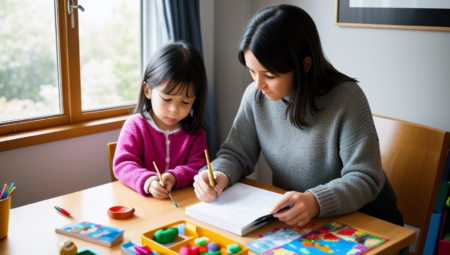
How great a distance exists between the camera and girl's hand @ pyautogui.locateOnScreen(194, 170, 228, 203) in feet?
3.93

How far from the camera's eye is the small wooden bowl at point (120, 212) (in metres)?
1.10

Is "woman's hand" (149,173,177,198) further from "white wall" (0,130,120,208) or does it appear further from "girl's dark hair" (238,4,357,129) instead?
"white wall" (0,130,120,208)

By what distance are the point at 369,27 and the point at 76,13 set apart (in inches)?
58.3

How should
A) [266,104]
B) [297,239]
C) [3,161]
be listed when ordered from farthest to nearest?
[3,161] < [266,104] < [297,239]

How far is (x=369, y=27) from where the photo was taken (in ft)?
6.79

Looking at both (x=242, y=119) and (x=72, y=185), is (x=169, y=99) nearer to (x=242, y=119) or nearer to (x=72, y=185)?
(x=242, y=119)

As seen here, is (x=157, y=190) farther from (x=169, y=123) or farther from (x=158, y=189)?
(x=169, y=123)

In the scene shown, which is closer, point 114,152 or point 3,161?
point 114,152

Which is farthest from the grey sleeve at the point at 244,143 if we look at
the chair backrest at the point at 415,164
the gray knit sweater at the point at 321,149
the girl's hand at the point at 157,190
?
the chair backrest at the point at 415,164

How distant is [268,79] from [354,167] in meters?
0.37

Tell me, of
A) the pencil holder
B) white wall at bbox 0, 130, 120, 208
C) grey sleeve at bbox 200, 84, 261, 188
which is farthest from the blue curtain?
the pencil holder

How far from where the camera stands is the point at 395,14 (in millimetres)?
1945

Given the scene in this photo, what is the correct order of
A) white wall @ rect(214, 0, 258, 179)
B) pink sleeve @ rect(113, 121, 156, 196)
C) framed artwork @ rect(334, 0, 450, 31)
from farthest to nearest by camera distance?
1. white wall @ rect(214, 0, 258, 179)
2. framed artwork @ rect(334, 0, 450, 31)
3. pink sleeve @ rect(113, 121, 156, 196)

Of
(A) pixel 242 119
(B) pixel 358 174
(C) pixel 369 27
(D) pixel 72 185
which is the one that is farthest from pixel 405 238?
(D) pixel 72 185
